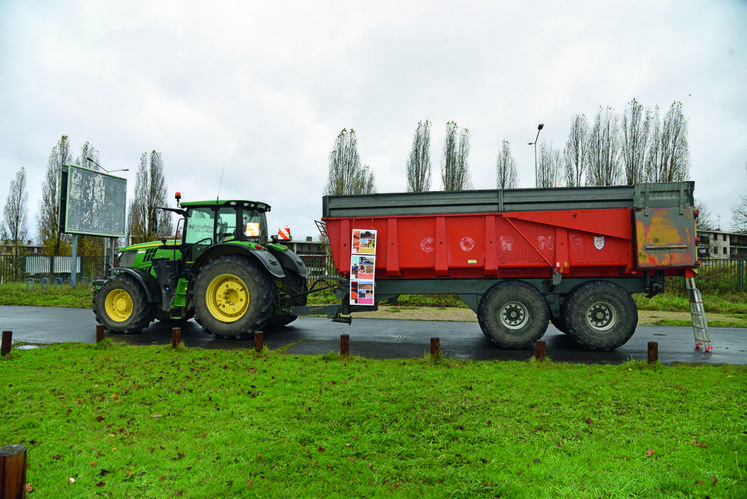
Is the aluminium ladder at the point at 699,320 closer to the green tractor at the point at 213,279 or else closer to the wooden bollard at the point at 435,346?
the wooden bollard at the point at 435,346

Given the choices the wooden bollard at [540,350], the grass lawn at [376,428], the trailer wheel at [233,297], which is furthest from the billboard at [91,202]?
the wooden bollard at [540,350]

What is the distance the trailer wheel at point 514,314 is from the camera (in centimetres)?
771

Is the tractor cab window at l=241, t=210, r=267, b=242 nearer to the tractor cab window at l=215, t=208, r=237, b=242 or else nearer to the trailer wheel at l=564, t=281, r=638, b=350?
the tractor cab window at l=215, t=208, r=237, b=242

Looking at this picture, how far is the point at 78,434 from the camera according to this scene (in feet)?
12.8

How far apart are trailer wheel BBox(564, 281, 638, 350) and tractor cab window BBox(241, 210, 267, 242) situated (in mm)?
6401

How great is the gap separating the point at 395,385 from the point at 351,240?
3.61 meters

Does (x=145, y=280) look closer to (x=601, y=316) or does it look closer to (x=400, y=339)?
(x=400, y=339)

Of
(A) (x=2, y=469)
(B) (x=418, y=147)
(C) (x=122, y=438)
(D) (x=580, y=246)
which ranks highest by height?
(B) (x=418, y=147)

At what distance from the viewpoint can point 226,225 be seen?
30.6ft

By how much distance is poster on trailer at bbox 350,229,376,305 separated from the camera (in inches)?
319

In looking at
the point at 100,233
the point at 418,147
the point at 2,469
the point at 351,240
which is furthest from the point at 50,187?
the point at 2,469

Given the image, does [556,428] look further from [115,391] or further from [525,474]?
[115,391]

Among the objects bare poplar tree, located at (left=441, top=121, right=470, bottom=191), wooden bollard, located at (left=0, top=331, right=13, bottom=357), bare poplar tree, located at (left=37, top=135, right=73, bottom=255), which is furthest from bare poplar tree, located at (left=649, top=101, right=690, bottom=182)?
bare poplar tree, located at (left=37, top=135, right=73, bottom=255)

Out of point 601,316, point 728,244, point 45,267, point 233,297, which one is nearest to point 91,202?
point 45,267
